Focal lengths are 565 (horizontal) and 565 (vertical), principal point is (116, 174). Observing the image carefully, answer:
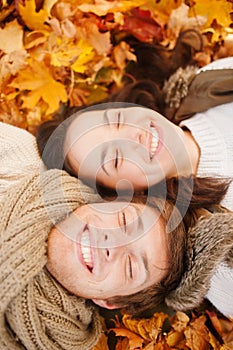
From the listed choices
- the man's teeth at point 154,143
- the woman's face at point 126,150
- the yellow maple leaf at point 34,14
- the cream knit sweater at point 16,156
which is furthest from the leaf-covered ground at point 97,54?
the man's teeth at point 154,143

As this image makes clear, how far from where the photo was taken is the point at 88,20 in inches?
64.8

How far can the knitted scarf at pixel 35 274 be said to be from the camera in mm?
1139

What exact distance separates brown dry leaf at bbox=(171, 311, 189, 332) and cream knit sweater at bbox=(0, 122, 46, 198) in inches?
21.1

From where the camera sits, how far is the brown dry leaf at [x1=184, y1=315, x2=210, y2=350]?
1445mm

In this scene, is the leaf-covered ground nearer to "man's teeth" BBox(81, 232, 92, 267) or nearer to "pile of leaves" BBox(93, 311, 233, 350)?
"pile of leaves" BBox(93, 311, 233, 350)

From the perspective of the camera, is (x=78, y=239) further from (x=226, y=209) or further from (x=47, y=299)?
(x=226, y=209)

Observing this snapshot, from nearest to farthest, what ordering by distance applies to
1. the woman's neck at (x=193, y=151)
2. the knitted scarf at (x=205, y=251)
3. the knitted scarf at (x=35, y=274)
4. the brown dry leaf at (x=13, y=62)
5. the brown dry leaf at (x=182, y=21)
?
the knitted scarf at (x=35, y=274) → the knitted scarf at (x=205, y=251) → the woman's neck at (x=193, y=151) → the brown dry leaf at (x=13, y=62) → the brown dry leaf at (x=182, y=21)

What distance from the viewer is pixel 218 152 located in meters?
1.40

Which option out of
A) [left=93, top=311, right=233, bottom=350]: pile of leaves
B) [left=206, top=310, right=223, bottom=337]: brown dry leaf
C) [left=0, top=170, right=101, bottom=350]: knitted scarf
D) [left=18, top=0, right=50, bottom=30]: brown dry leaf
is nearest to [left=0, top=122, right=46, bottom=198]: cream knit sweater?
[left=0, top=170, right=101, bottom=350]: knitted scarf

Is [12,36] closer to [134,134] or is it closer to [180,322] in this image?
[134,134]

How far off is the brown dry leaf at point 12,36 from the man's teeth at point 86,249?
65 centimetres

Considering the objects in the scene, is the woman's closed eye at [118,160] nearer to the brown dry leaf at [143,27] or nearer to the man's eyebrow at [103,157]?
the man's eyebrow at [103,157]

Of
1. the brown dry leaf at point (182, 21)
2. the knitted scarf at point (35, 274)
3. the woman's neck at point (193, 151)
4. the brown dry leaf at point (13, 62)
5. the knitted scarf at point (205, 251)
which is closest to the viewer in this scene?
the knitted scarf at point (35, 274)

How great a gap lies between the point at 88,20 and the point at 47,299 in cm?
85
